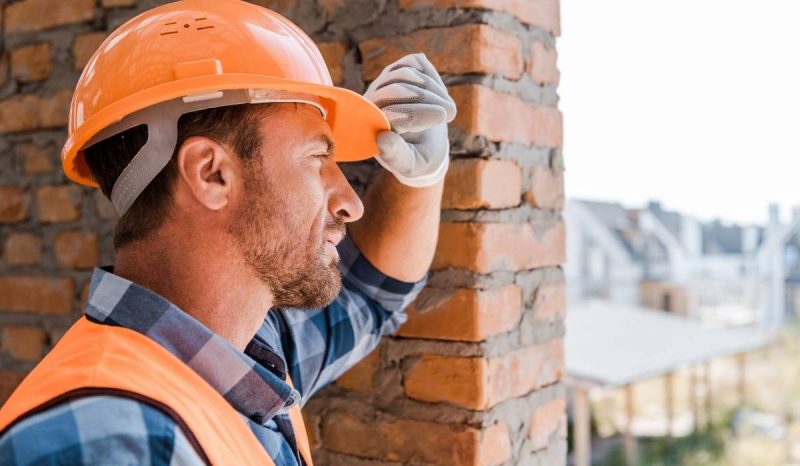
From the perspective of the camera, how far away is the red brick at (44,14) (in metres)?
1.51

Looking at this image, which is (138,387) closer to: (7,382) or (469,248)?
(469,248)

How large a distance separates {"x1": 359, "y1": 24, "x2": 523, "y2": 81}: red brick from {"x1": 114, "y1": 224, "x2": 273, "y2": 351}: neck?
51cm

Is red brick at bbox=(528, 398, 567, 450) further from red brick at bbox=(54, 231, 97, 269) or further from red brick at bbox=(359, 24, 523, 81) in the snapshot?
red brick at bbox=(54, 231, 97, 269)

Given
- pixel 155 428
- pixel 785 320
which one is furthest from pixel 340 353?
pixel 785 320

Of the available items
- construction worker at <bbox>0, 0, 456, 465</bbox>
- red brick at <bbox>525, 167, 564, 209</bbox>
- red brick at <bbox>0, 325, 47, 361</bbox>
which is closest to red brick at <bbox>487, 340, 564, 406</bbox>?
red brick at <bbox>525, 167, 564, 209</bbox>

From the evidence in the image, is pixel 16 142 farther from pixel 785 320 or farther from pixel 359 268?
pixel 785 320

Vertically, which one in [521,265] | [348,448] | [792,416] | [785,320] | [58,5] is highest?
[58,5]

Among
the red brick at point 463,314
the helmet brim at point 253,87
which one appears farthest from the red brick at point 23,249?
the red brick at point 463,314

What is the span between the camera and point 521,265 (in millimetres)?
1271

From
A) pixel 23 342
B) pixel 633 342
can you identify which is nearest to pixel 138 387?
pixel 23 342

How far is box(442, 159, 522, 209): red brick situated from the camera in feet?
3.85

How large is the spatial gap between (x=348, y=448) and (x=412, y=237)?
1.36ft

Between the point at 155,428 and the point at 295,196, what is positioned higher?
the point at 295,196

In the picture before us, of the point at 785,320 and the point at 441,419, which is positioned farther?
the point at 785,320
